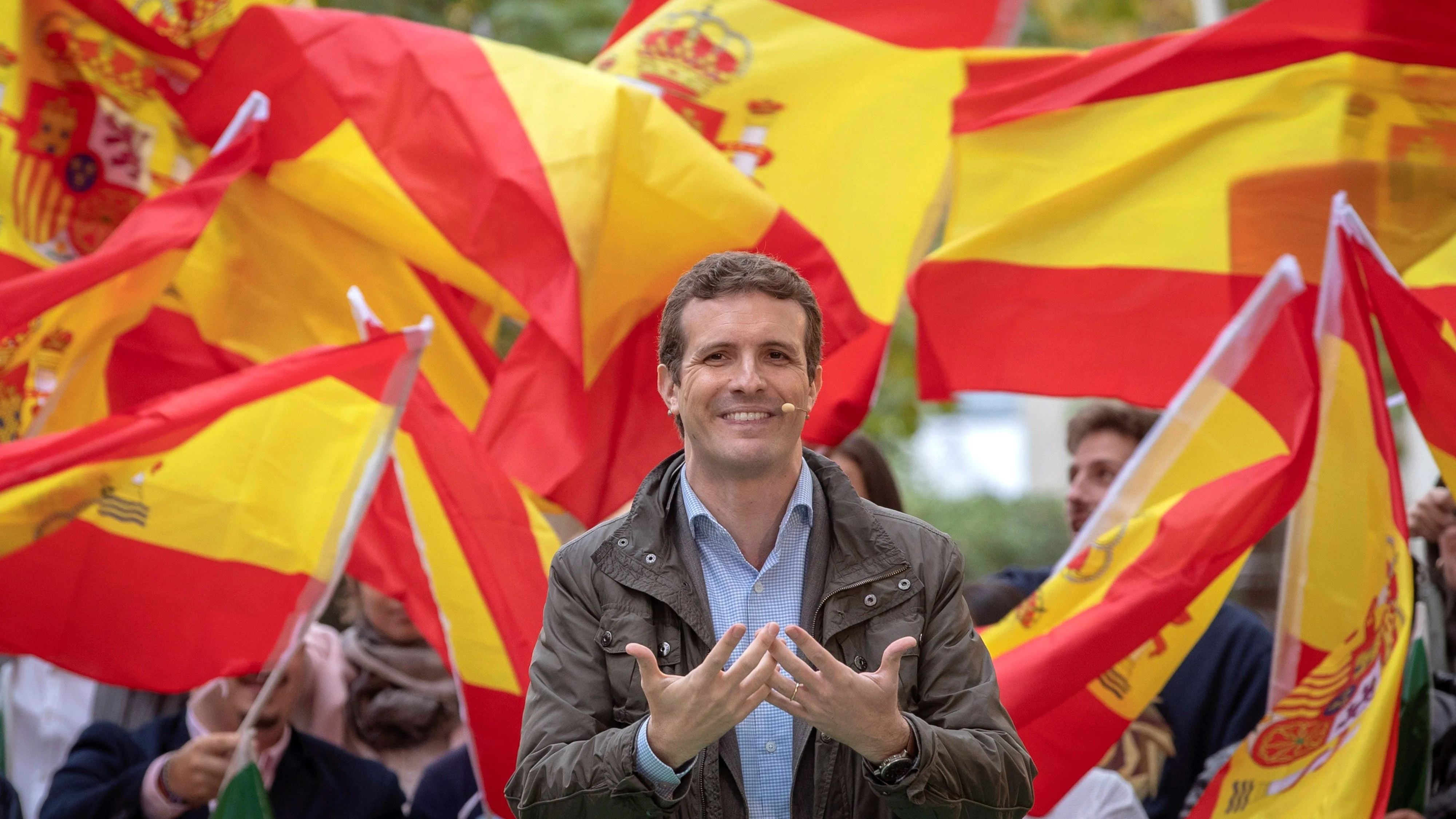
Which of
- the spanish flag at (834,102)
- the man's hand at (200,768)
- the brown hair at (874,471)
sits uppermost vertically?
the spanish flag at (834,102)

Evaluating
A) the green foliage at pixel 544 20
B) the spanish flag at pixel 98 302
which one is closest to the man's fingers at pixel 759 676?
the spanish flag at pixel 98 302

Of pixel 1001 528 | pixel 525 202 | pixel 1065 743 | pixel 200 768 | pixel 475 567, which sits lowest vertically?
pixel 1001 528

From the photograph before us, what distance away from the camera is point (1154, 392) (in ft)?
14.7

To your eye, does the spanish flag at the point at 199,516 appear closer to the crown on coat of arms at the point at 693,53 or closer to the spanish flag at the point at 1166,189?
the crown on coat of arms at the point at 693,53

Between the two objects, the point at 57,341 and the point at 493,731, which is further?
the point at 57,341

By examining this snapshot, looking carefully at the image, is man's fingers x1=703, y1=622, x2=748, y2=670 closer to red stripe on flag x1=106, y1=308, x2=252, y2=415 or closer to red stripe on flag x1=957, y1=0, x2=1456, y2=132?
red stripe on flag x1=106, y1=308, x2=252, y2=415

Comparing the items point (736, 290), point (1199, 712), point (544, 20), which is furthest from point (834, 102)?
point (544, 20)

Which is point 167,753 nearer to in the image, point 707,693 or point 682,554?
point 682,554

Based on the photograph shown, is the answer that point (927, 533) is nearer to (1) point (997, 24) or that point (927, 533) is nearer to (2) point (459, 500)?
(2) point (459, 500)

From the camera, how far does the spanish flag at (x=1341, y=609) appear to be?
345 cm

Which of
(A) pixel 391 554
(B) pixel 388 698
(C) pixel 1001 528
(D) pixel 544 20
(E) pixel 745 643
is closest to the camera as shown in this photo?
(E) pixel 745 643

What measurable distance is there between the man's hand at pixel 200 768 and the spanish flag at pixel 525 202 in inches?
39.6

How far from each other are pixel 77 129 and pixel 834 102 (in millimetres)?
2392

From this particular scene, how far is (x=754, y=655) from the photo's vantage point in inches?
75.1
